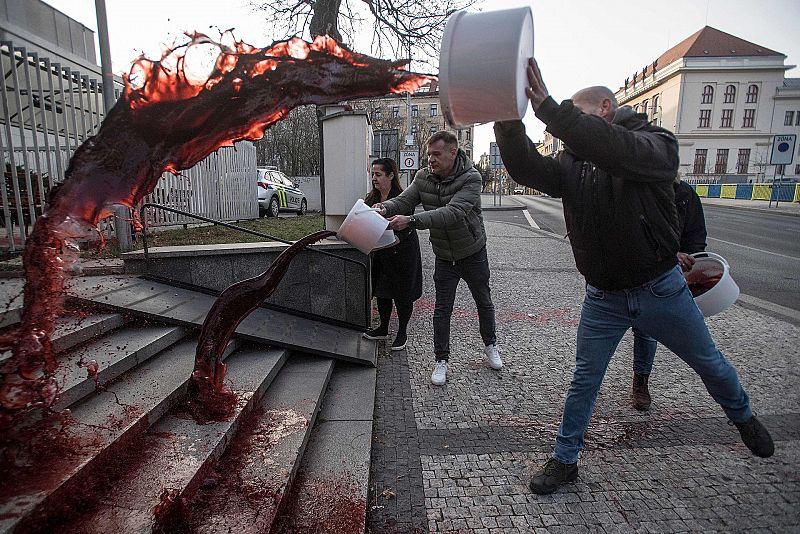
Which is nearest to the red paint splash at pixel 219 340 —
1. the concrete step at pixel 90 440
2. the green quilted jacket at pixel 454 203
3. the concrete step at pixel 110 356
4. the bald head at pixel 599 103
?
the concrete step at pixel 90 440

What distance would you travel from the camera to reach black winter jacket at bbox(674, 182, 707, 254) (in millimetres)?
3477

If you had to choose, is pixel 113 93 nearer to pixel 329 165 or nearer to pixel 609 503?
pixel 329 165

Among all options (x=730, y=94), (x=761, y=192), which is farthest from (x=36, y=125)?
(x=730, y=94)

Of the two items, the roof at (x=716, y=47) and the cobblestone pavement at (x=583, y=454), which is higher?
the roof at (x=716, y=47)

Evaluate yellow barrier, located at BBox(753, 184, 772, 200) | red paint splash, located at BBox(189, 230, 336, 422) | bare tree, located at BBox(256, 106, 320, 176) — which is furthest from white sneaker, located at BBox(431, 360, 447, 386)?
yellow barrier, located at BBox(753, 184, 772, 200)

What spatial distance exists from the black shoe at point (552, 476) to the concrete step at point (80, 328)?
3.19 metres

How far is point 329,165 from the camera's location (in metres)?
6.68

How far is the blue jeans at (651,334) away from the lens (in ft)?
8.46

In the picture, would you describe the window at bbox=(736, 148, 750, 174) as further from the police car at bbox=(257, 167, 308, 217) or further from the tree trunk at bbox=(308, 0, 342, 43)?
the tree trunk at bbox=(308, 0, 342, 43)

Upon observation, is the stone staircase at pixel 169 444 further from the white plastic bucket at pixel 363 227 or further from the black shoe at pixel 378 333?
the white plastic bucket at pixel 363 227

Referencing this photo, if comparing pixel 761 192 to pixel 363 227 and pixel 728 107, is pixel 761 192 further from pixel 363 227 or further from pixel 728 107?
pixel 363 227

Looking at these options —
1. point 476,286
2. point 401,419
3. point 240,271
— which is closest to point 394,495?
point 401,419

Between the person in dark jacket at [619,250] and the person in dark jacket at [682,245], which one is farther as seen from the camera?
the person in dark jacket at [682,245]

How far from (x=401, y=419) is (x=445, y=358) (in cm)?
96
